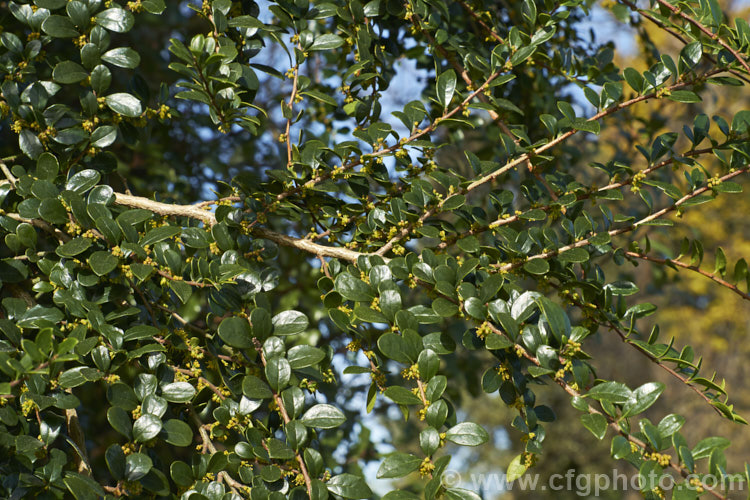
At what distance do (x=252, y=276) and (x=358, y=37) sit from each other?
47 cm

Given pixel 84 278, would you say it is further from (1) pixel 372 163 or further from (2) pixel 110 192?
(1) pixel 372 163

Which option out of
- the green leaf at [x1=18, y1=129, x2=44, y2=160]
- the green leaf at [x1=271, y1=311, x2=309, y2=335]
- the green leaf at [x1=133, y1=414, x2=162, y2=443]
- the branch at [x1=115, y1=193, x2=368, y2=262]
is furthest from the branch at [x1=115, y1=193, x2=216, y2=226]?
the green leaf at [x1=133, y1=414, x2=162, y2=443]

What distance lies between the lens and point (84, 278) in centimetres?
90

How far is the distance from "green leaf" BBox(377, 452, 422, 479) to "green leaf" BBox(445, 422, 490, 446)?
0.05 m

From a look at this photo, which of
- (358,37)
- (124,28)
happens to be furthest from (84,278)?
(358,37)

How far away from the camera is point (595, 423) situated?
76 centimetres

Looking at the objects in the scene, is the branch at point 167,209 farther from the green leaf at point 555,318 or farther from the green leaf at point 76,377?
the green leaf at point 555,318

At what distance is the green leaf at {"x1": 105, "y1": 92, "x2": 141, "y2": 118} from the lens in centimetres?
100

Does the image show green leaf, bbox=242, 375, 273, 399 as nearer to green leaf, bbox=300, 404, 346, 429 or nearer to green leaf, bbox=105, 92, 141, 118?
green leaf, bbox=300, 404, 346, 429

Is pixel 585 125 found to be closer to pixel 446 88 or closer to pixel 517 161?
pixel 517 161

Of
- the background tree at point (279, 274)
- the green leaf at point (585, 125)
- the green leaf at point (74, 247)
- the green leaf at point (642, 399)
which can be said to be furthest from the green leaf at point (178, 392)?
the green leaf at point (585, 125)

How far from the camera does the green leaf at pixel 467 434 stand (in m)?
0.78

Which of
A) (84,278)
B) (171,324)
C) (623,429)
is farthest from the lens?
(171,324)

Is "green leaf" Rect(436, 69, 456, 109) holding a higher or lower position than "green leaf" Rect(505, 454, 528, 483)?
higher
